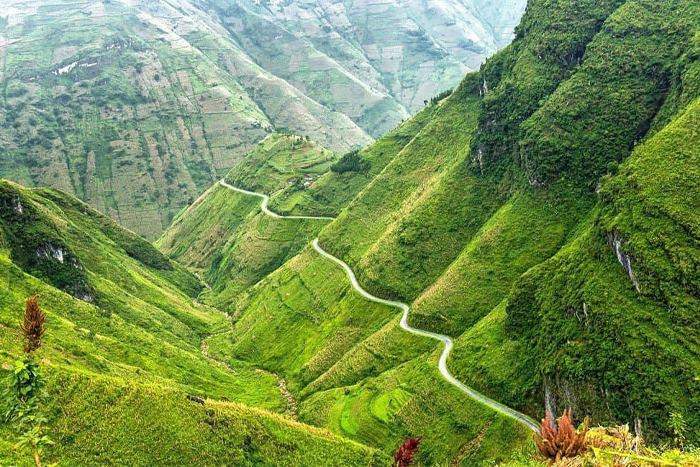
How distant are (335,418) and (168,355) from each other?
4505 cm

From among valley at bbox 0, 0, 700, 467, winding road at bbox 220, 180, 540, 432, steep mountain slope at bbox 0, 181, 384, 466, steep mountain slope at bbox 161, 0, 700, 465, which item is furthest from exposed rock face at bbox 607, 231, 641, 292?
steep mountain slope at bbox 0, 181, 384, 466

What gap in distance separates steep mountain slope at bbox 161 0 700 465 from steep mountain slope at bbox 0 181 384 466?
21.1 m

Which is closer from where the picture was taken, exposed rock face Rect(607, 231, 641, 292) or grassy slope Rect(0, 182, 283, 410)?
exposed rock face Rect(607, 231, 641, 292)

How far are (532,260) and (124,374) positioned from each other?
89154 mm

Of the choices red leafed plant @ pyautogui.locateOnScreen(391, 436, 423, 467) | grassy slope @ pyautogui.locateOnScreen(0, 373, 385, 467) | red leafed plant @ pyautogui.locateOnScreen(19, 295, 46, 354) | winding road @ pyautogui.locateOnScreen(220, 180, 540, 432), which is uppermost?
red leafed plant @ pyautogui.locateOnScreen(391, 436, 423, 467)

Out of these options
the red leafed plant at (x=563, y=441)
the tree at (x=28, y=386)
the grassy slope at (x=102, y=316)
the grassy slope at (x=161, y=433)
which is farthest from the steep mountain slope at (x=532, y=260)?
the tree at (x=28, y=386)

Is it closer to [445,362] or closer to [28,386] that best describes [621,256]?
[445,362]

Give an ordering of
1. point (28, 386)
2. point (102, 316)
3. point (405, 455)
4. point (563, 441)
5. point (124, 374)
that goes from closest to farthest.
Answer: point (563, 441) → point (405, 455) → point (28, 386) → point (124, 374) → point (102, 316)

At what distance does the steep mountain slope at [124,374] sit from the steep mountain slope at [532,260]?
69.3ft

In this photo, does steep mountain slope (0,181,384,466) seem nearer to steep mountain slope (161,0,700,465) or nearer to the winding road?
steep mountain slope (161,0,700,465)

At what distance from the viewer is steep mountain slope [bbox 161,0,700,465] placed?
82.7 meters

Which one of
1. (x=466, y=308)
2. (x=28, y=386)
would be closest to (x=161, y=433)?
(x=28, y=386)

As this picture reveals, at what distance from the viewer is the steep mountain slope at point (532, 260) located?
3255 inches

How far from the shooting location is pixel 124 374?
92250 millimetres
